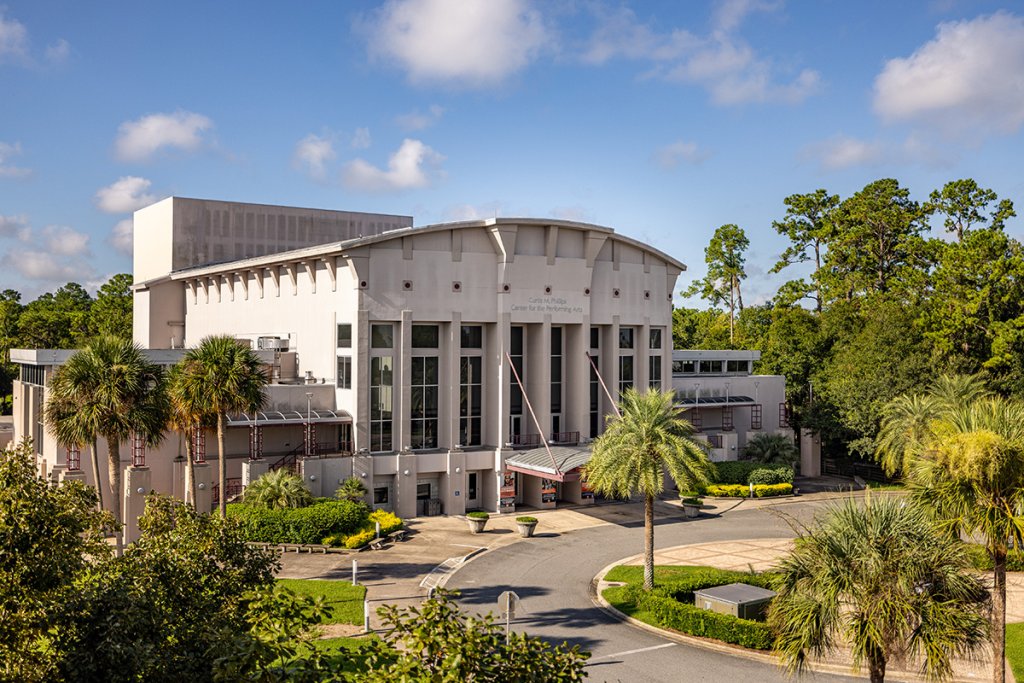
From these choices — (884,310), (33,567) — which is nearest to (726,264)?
(884,310)

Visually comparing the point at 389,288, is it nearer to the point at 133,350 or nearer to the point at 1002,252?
the point at 133,350

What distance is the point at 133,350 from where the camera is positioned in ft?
106

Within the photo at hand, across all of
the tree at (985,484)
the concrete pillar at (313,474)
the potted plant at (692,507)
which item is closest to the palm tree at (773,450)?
the potted plant at (692,507)

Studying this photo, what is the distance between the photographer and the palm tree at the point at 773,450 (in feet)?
187

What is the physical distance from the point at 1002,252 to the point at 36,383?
5702 cm

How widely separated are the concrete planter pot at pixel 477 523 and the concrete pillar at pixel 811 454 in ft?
99.7

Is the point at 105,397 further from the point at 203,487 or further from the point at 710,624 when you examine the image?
the point at 710,624

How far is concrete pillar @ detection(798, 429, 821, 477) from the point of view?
6184cm

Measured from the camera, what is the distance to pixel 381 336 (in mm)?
45250

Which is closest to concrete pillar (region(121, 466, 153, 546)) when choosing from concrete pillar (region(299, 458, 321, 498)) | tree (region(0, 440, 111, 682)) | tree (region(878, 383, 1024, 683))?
concrete pillar (region(299, 458, 321, 498))

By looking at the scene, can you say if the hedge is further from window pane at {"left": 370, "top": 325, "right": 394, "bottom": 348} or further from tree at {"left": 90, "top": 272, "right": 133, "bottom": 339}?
tree at {"left": 90, "top": 272, "right": 133, "bottom": 339}

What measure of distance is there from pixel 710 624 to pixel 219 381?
2144cm

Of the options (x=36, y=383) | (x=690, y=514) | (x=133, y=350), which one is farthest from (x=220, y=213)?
(x=690, y=514)

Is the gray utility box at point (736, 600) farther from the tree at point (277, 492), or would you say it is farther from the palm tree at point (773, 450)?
the palm tree at point (773, 450)
